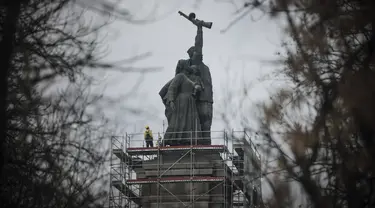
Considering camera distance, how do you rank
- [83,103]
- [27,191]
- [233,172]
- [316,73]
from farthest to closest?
[233,172], [27,191], [83,103], [316,73]

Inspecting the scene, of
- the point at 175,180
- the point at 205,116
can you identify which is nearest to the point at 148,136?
the point at 205,116

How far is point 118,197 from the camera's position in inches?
1122

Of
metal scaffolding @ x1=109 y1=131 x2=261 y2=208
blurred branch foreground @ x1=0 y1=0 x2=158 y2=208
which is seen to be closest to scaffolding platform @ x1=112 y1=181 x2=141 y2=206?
metal scaffolding @ x1=109 y1=131 x2=261 y2=208

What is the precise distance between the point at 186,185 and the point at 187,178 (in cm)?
42

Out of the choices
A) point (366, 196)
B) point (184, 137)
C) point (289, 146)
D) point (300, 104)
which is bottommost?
point (366, 196)

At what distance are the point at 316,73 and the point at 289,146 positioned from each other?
917 mm

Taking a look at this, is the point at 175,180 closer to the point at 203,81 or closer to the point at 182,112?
the point at 182,112

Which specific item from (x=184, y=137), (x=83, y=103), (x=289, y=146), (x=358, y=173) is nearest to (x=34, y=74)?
(x=83, y=103)

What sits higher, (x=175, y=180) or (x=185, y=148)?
(x=185, y=148)

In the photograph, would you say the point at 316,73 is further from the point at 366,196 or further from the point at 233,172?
the point at 233,172

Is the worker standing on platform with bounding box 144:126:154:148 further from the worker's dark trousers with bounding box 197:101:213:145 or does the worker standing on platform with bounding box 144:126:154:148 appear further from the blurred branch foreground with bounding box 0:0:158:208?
the blurred branch foreground with bounding box 0:0:158:208

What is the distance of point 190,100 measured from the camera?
28312 mm

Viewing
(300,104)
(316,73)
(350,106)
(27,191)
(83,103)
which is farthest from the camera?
(27,191)

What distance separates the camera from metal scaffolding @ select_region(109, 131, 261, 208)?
26875 mm
